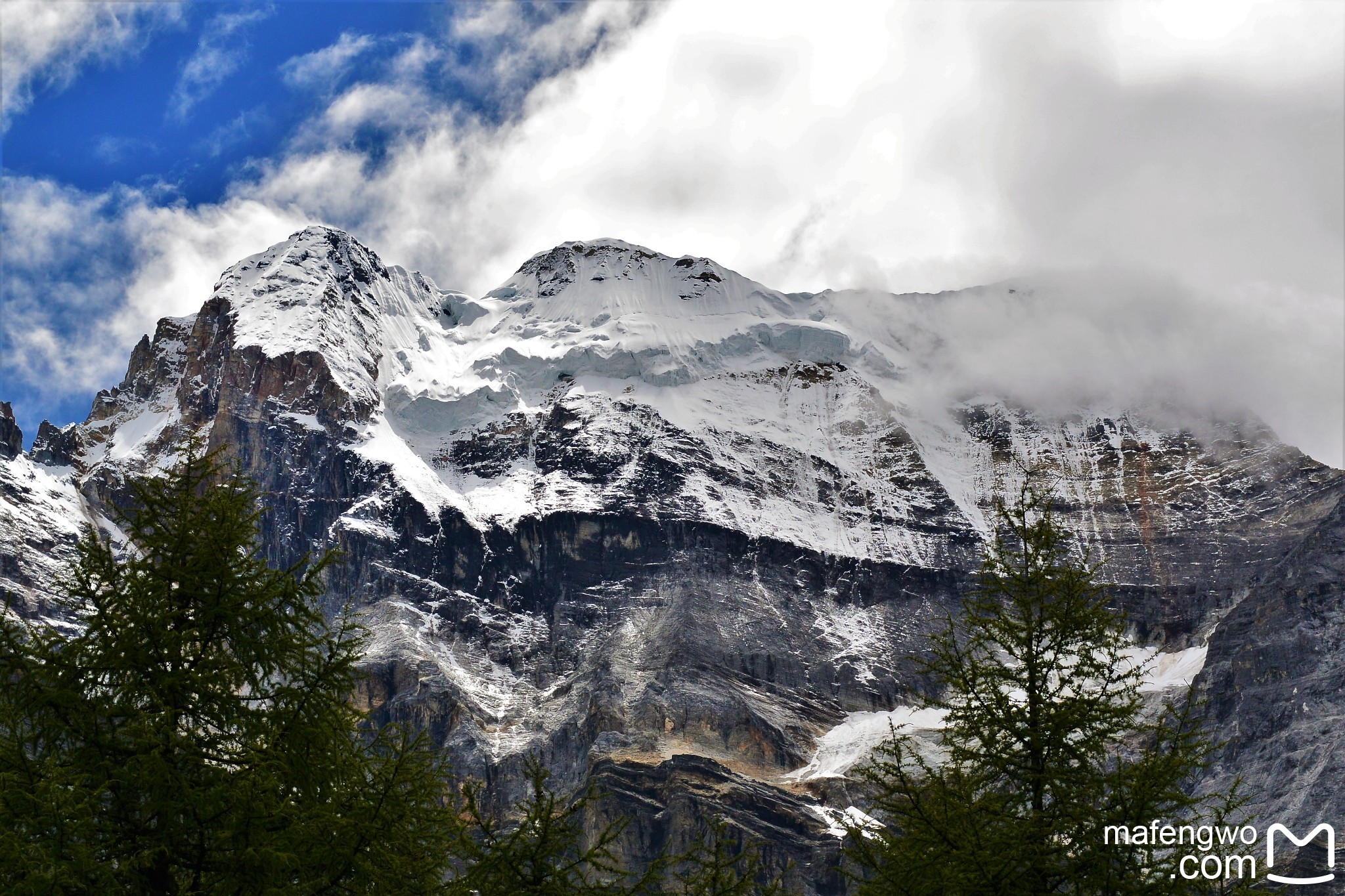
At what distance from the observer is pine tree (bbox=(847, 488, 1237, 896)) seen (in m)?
18.9

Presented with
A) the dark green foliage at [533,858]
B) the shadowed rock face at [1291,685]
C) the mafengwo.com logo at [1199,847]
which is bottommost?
the dark green foliage at [533,858]

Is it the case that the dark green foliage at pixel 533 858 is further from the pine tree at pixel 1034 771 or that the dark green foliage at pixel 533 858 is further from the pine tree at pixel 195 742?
the pine tree at pixel 1034 771

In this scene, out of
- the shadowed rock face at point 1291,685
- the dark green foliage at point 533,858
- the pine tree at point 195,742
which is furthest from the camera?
the shadowed rock face at point 1291,685

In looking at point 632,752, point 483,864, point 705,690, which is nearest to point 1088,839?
point 483,864

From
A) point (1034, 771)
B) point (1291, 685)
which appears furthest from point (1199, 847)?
point (1291, 685)

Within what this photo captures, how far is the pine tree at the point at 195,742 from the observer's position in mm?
16297

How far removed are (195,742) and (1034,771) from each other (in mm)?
11495

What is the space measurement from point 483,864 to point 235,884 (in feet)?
15.1

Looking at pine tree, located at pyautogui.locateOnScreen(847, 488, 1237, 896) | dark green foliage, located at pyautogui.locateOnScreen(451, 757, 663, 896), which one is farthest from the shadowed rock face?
dark green foliage, located at pyautogui.locateOnScreen(451, 757, 663, 896)

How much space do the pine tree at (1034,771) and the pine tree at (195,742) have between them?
665 centimetres

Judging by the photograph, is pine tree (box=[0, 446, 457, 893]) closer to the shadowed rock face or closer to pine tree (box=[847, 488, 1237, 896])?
pine tree (box=[847, 488, 1237, 896])

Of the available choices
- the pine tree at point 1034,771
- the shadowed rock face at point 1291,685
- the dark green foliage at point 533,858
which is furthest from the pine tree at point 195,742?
the shadowed rock face at point 1291,685

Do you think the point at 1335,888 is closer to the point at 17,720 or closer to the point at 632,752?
the point at 632,752

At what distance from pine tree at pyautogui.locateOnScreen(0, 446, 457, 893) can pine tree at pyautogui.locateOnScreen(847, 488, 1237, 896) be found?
6.65 meters
